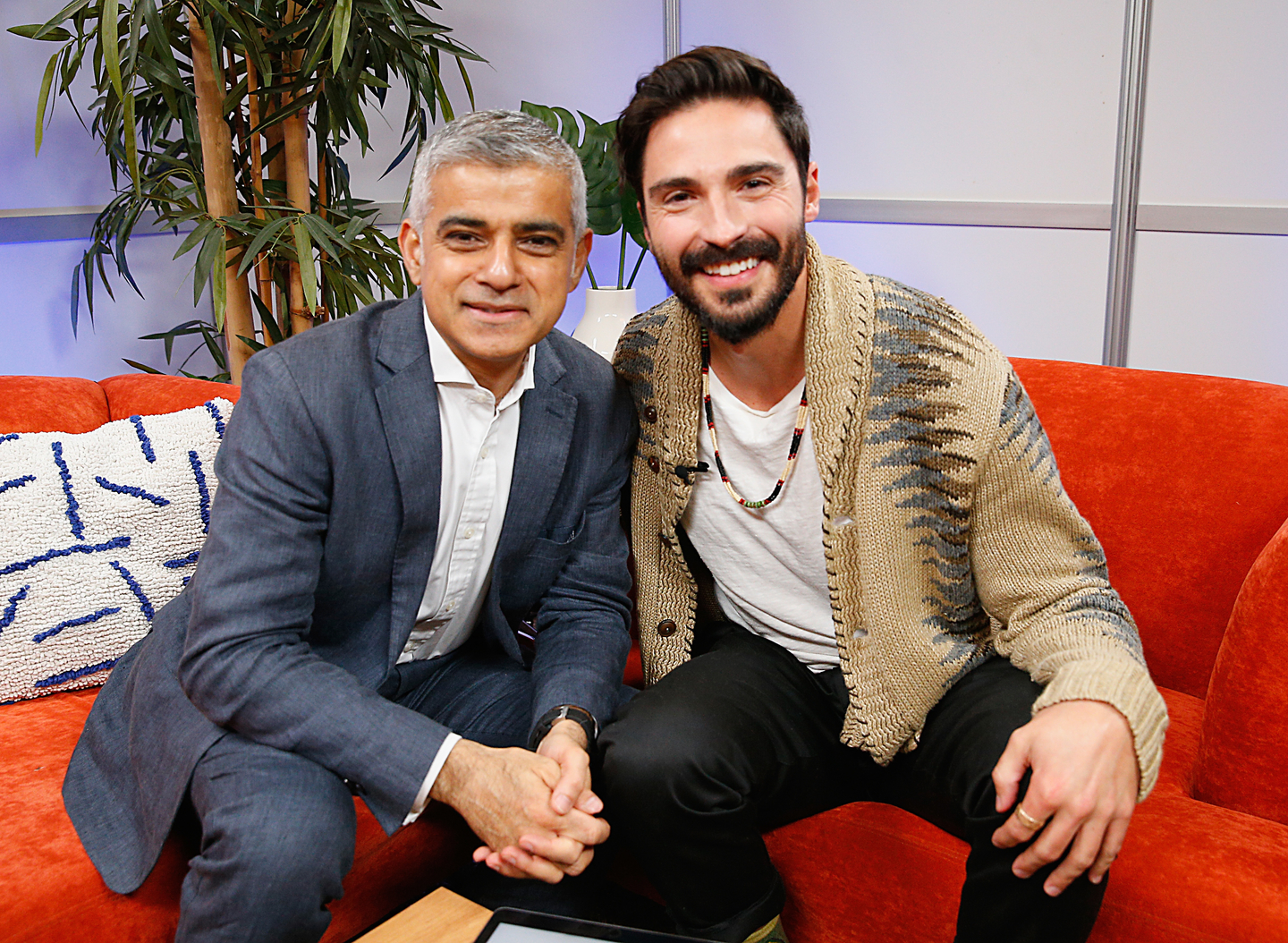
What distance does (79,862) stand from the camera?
1.19m

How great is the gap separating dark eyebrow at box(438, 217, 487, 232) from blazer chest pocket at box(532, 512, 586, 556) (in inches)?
17.5

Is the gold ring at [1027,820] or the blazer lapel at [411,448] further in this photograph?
the blazer lapel at [411,448]

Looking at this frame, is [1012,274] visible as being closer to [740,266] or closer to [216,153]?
[740,266]

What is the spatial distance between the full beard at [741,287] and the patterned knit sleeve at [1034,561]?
333 mm

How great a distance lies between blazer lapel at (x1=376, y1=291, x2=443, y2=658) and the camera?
131 cm

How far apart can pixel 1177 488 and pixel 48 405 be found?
1.95 m

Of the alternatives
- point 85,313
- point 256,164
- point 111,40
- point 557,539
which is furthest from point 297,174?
point 557,539

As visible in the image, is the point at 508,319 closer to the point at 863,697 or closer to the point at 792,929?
the point at 863,697

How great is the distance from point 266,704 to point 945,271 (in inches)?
103

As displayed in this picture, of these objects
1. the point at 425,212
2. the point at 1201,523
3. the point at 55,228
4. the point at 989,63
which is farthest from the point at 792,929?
the point at 55,228

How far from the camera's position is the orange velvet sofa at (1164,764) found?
3.83ft

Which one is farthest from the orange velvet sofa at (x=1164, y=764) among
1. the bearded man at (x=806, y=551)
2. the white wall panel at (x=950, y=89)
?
the white wall panel at (x=950, y=89)

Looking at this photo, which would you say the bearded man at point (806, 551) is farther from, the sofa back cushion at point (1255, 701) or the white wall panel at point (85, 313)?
the white wall panel at point (85, 313)

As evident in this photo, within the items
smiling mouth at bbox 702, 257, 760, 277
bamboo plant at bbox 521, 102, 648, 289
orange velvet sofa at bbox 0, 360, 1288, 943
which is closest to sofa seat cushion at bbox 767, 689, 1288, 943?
orange velvet sofa at bbox 0, 360, 1288, 943
